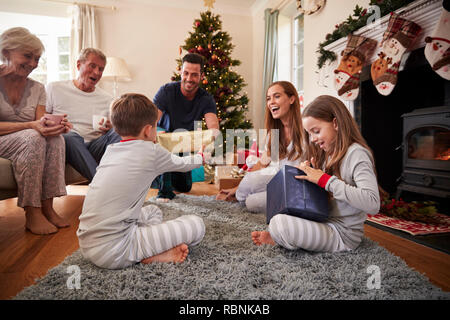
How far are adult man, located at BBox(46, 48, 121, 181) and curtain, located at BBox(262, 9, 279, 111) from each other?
2714 millimetres

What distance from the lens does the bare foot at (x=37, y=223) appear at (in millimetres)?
1371

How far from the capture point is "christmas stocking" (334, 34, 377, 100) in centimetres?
208

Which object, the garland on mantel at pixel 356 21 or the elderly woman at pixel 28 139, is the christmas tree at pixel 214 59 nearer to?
the garland on mantel at pixel 356 21

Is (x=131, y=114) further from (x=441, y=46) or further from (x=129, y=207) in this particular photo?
(x=441, y=46)

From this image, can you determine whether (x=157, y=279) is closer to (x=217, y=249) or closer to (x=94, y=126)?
(x=217, y=249)

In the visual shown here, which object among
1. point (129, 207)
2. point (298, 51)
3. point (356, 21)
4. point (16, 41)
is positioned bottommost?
point (129, 207)

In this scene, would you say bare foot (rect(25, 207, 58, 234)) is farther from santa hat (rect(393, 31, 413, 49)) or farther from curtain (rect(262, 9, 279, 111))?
curtain (rect(262, 9, 279, 111))

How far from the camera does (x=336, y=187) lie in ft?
3.19

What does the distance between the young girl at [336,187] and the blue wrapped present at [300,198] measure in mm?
26

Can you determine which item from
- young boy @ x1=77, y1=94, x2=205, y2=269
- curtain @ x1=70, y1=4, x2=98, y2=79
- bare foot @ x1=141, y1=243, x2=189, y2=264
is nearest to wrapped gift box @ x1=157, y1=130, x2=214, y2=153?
young boy @ x1=77, y1=94, x2=205, y2=269

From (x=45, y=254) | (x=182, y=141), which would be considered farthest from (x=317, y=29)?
(x=45, y=254)

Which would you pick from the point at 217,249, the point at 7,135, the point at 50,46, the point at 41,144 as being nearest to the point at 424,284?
the point at 217,249

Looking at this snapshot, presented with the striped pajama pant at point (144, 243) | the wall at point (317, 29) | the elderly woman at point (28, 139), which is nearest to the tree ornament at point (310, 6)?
the wall at point (317, 29)

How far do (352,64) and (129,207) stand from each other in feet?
6.65
